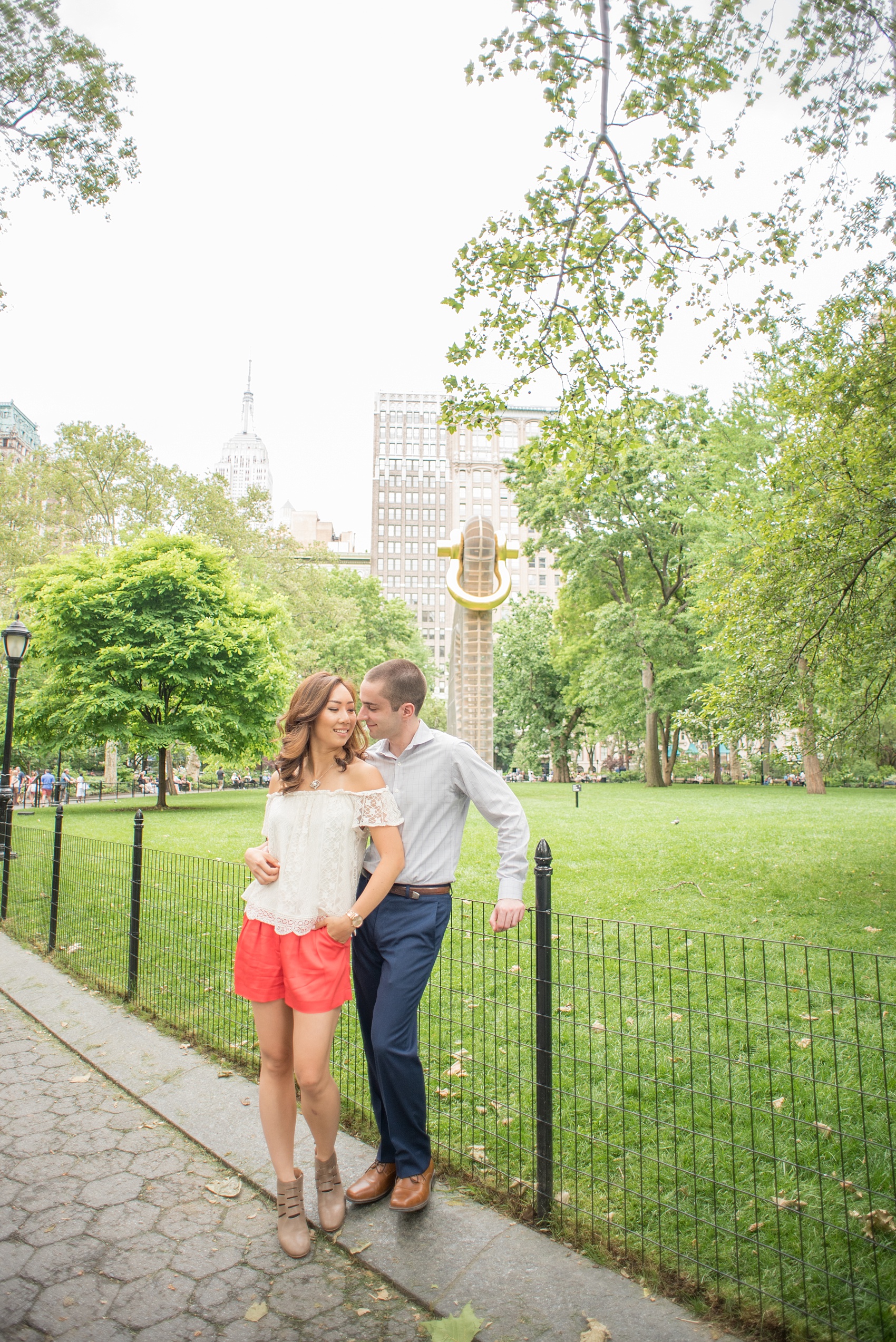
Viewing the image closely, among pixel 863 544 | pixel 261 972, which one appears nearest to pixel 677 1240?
pixel 261 972

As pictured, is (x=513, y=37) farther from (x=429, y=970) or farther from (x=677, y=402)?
(x=429, y=970)

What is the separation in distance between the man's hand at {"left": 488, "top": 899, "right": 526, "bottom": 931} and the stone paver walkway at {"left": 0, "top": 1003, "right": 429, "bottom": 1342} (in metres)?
1.24

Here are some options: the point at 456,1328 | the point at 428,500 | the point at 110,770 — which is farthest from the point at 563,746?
the point at 428,500

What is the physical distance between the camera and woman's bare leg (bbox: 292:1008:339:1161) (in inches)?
117

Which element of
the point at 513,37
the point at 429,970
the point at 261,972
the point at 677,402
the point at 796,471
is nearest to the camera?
the point at 261,972

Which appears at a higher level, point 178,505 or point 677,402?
point 178,505

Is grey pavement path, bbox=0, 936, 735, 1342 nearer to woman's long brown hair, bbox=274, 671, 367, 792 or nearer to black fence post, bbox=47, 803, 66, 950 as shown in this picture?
woman's long brown hair, bbox=274, 671, 367, 792

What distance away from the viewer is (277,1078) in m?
3.09

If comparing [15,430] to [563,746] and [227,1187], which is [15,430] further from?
[227,1187]

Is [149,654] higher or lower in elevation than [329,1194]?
higher

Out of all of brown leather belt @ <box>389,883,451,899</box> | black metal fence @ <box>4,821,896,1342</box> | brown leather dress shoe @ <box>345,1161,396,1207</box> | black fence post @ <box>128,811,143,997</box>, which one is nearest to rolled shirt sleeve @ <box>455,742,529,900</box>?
black metal fence @ <box>4,821,896,1342</box>

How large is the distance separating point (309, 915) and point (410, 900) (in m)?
0.40

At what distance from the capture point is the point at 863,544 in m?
8.00

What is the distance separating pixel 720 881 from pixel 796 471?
4.62 m
